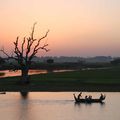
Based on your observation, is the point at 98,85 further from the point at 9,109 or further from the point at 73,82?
the point at 9,109

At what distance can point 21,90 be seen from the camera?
65312 mm

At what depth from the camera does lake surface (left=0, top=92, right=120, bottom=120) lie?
41156mm

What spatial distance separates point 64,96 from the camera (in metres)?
57.2

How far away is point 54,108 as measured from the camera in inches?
1833

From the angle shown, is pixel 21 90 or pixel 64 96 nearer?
pixel 64 96

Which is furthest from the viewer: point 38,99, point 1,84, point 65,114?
point 1,84

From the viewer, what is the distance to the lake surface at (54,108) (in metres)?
41.2

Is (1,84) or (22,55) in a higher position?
(22,55)

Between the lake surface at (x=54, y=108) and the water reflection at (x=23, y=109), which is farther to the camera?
the water reflection at (x=23, y=109)

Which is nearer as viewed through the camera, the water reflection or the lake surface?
the lake surface

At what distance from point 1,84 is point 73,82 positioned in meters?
10.6

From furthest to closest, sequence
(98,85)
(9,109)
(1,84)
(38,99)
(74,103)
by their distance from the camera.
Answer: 1. (1,84)
2. (98,85)
3. (38,99)
4. (74,103)
5. (9,109)

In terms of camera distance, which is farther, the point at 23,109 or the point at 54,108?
the point at 54,108

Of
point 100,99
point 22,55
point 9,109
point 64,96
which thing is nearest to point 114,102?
point 100,99
